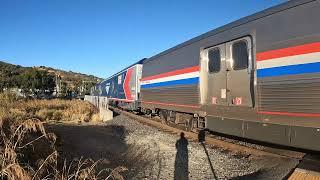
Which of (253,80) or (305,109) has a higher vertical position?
(253,80)

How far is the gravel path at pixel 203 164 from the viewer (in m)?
7.59

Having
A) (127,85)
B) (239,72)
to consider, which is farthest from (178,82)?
(127,85)

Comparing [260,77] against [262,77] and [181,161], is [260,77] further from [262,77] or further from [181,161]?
[181,161]

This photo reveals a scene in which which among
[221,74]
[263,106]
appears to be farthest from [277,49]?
[221,74]

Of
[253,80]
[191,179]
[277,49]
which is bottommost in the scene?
[191,179]

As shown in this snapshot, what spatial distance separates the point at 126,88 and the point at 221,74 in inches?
650

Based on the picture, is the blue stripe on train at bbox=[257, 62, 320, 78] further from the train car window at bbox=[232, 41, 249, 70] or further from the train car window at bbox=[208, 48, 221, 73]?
the train car window at bbox=[208, 48, 221, 73]

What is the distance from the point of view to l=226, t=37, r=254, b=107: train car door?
8.90 metres

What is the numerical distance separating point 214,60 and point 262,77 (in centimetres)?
252

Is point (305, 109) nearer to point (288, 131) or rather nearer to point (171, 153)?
point (288, 131)

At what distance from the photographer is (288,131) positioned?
25.2 feet

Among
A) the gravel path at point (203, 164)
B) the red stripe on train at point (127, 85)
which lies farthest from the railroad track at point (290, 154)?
the red stripe on train at point (127, 85)

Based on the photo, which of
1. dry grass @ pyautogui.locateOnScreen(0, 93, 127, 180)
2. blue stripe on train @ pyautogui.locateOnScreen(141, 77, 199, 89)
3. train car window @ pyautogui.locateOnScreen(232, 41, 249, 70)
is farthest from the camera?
blue stripe on train @ pyautogui.locateOnScreen(141, 77, 199, 89)

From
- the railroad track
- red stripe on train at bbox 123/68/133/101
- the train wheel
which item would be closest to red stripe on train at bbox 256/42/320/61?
the railroad track
